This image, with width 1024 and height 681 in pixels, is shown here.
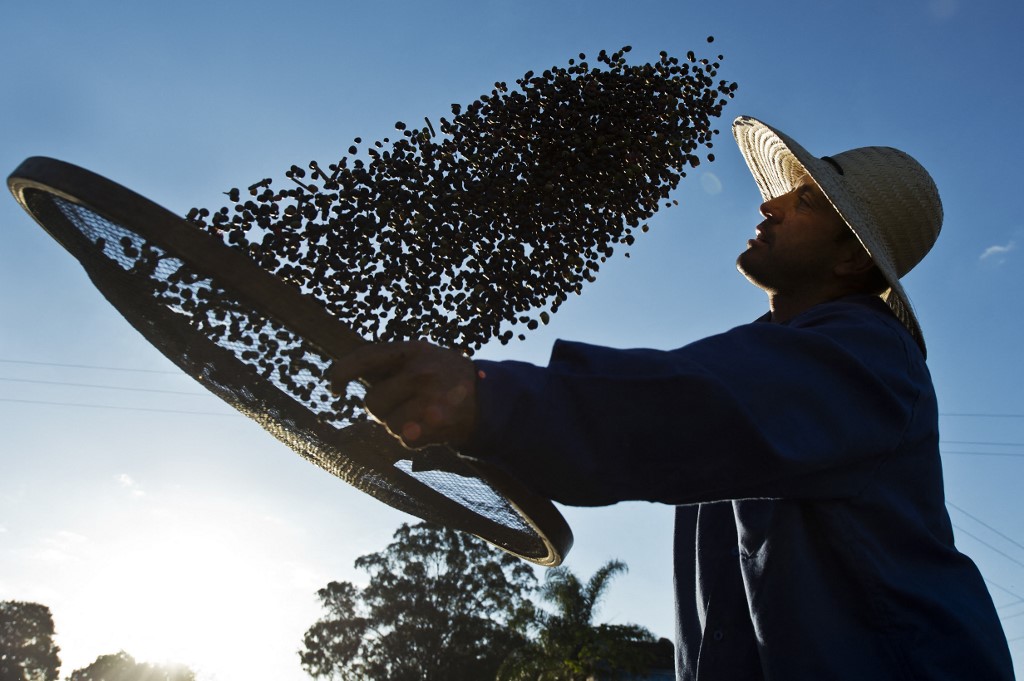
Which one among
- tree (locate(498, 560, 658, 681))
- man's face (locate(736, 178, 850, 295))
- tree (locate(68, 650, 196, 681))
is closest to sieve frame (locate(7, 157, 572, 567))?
man's face (locate(736, 178, 850, 295))

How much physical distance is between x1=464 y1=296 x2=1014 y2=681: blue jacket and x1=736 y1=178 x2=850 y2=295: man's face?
297 mm

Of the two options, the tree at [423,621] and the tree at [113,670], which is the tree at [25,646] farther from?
the tree at [423,621]

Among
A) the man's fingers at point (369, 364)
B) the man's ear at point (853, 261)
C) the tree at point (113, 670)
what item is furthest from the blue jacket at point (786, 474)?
Result: the tree at point (113, 670)

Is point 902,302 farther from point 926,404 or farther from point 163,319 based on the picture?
point 163,319

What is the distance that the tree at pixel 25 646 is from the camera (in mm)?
58844

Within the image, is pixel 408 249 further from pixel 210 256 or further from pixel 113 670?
pixel 113 670

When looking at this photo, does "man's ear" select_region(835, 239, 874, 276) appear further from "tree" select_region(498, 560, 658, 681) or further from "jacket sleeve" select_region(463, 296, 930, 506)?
"tree" select_region(498, 560, 658, 681)

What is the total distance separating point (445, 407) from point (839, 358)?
77 cm

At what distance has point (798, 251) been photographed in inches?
87.5

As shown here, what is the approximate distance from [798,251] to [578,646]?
95.0ft

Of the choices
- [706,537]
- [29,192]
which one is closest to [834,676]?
[706,537]

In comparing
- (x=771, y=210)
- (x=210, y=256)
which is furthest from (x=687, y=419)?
(x=771, y=210)

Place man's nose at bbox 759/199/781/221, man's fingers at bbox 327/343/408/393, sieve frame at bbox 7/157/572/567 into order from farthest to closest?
man's nose at bbox 759/199/781/221 < sieve frame at bbox 7/157/572/567 < man's fingers at bbox 327/343/408/393

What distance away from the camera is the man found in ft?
3.94
